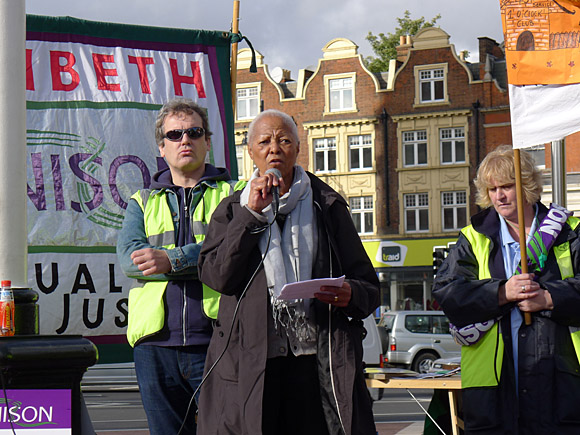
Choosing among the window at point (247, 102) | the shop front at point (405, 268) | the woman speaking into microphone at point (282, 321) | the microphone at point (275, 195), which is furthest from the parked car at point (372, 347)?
the window at point (247, 102)

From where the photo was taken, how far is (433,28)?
38.7m

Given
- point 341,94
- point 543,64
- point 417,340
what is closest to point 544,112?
point 543,64

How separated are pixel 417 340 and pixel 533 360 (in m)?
18.8

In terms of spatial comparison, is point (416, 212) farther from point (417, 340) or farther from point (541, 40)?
point (541, 40)

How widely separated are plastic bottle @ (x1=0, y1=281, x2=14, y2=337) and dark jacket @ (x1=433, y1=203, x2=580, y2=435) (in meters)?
1.97

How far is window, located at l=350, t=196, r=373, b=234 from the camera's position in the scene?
39.3 meters

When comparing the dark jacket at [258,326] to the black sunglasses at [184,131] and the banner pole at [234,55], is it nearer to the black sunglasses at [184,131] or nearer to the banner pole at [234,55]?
the black sunglasses at [184,131]

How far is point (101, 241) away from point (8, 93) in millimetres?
1330

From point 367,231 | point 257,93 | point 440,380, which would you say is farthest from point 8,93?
point 257,93

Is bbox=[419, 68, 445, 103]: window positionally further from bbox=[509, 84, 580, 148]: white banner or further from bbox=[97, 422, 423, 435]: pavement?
bbox=[509, 84, 580, 148]: white banner

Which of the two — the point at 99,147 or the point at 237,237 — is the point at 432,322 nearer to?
the point at 99,147

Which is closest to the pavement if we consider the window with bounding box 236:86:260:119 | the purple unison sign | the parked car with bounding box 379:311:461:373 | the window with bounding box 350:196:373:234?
the purple unison sign

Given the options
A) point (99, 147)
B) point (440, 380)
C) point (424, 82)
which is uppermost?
point (424, 82)

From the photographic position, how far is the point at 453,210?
123 feet
